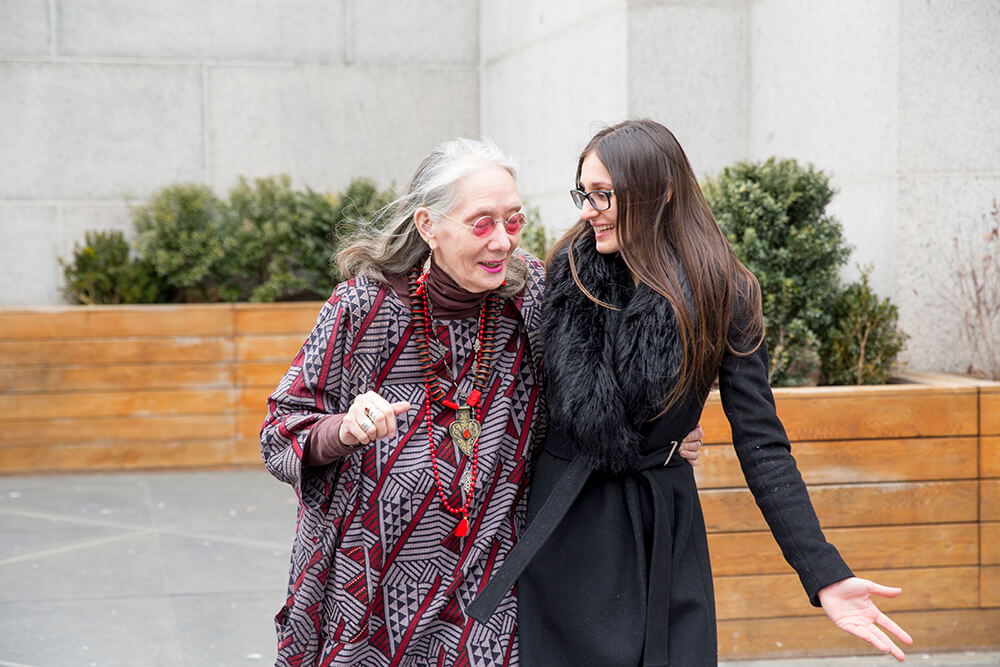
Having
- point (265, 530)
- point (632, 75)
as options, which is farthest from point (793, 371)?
point (265, 530)

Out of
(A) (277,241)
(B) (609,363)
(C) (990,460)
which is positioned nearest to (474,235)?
(B) (609,363)

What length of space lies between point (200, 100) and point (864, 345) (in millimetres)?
5233

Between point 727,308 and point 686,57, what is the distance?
151 inches

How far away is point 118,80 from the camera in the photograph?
7.82 meters

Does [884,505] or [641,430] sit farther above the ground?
[641,430]

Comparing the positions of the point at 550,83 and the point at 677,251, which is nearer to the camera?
the point at 677,251

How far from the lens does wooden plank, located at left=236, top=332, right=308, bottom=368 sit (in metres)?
7.23

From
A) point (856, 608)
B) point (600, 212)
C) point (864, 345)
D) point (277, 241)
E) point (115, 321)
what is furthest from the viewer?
point (277, 241)

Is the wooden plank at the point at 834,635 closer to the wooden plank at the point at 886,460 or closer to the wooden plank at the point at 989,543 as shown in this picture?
the wooden plank at the point at 989,543

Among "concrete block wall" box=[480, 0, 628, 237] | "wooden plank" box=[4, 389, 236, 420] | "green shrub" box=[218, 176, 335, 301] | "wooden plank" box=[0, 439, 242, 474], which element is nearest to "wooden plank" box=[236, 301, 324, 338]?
"green shrub" box=[218, 176, 335, 301]

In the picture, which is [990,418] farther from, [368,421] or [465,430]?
[368,421]

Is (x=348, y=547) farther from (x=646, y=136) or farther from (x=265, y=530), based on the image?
(x=265, y=530)

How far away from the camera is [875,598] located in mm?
4105

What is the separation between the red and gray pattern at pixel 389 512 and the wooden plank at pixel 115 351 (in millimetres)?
4852
